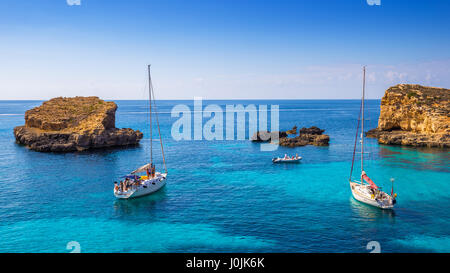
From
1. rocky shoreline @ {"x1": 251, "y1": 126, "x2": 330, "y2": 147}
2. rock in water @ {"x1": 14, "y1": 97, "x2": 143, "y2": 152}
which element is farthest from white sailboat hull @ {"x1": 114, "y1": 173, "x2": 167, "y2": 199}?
rocky shoreline @ {"x1": 251, "y1": 126, "x2": 330, "y2": 147}

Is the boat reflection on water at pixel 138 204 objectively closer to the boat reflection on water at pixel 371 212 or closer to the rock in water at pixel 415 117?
the boat reflection on water at pixel 371 212

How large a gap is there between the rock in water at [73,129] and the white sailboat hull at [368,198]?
169 ft

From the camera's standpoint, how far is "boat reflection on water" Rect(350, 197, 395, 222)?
2958cm

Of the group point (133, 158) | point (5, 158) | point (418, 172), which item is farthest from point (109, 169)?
point (418, 172)

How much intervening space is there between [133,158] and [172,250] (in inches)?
1431

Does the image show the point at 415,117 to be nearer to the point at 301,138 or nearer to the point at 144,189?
the point at 301,138

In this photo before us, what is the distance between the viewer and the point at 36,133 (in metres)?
69.8

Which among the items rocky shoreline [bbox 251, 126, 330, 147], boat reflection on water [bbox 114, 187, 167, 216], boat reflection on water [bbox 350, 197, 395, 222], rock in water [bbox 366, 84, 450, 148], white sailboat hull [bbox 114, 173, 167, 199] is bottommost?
boat reflection on water [bbox 114, 187, 167, 216]

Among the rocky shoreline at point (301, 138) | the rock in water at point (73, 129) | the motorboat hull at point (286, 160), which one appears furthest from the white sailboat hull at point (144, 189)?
the rocky shoreline at point (301, 138)

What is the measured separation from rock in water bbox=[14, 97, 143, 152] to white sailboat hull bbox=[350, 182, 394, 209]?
169 feet

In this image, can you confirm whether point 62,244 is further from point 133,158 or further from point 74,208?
point 133,158

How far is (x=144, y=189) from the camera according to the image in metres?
36.5

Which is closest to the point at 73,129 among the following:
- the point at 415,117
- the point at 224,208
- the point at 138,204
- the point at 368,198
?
the point at 138,204

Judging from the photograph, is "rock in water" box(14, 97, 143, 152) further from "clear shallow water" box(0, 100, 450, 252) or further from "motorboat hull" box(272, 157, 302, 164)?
"motorboat hull" box(272, 157, 302, 164)
